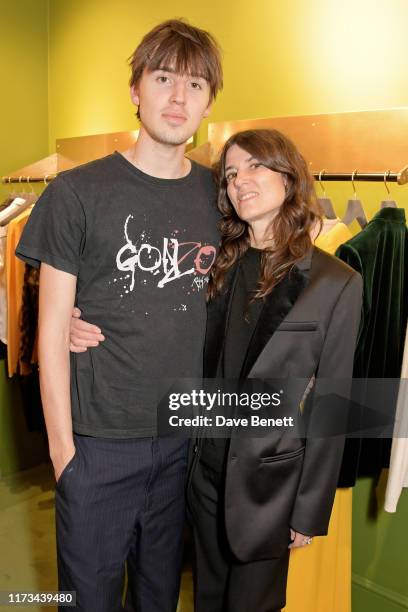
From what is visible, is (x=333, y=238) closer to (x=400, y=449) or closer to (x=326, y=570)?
(x=400, y=449)

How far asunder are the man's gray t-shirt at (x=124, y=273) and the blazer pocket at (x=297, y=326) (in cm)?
29

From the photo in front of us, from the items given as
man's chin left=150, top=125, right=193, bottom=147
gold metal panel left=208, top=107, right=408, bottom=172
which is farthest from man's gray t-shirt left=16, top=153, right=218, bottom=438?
gold metal panel left=208, top=107, right=408, bottom=172

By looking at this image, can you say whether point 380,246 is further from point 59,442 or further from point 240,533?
point 59,442

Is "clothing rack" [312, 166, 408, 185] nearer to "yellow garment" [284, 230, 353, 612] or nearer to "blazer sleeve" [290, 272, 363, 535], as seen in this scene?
"yellow garment" [284, 230, 353, 612]

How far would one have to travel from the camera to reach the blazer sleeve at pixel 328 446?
1.46 meters

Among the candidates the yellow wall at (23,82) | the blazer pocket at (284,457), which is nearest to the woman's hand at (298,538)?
the blazer pocket at (284,457)

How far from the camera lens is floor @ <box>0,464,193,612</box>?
249 centimetres

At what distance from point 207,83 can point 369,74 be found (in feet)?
2.90

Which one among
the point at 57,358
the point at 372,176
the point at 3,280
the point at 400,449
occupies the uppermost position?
the point at 372,176

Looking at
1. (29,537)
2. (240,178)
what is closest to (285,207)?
(240,178)

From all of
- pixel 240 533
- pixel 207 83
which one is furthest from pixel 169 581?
pixel 207 83

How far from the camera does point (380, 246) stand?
1729 mm

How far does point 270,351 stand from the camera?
147 centimetres

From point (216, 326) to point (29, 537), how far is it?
73.6 inches
